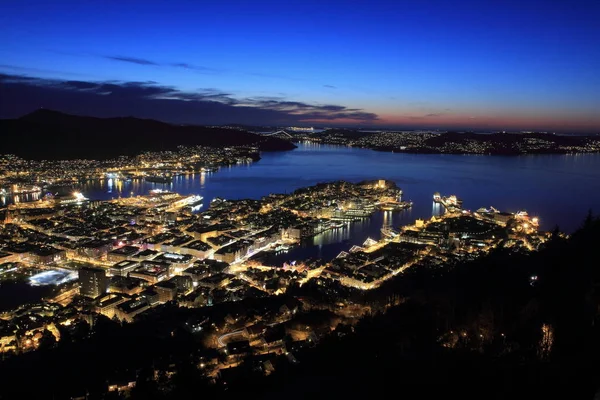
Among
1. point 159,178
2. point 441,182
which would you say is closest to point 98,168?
point 159,178

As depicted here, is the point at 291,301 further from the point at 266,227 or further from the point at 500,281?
the point at 266,227

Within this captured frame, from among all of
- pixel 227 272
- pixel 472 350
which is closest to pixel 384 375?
pixel 472 350

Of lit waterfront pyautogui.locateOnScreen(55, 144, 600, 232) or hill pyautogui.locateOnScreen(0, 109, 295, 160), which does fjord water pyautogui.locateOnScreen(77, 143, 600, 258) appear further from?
hill pyautogui.locateOnScreen(0, 109, 295, 160)

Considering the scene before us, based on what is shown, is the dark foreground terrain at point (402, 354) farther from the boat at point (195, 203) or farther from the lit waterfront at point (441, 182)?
the boat at point (195, 203)

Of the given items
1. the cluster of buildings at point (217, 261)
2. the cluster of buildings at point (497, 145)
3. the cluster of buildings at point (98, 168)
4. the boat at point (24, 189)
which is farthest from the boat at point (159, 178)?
the cluster of buildings at point (497, 145)

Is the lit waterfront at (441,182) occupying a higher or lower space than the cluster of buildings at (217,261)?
higher

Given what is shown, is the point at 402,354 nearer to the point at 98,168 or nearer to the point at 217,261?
the point at 217,261
